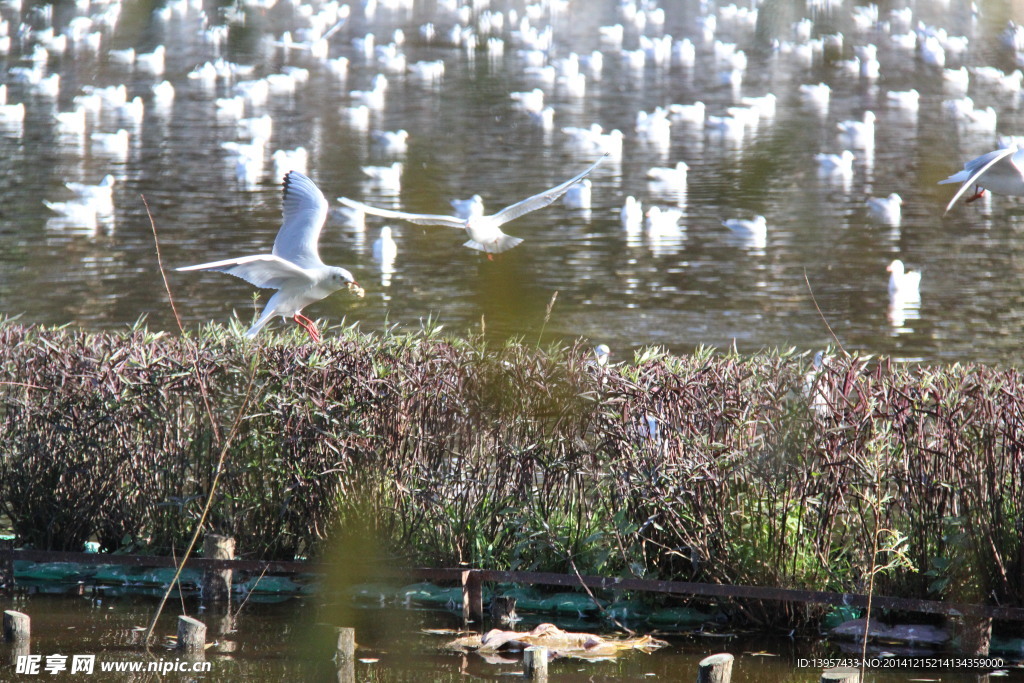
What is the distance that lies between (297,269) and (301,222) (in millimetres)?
718

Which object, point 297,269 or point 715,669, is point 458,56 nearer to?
point 715,669

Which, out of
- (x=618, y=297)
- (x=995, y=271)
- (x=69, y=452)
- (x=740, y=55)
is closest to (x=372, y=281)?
(x=618, y=297)

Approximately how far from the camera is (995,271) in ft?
53.1

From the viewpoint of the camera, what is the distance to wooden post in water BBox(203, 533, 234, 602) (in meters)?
5.92

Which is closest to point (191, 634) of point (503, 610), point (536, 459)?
point (503, 610)

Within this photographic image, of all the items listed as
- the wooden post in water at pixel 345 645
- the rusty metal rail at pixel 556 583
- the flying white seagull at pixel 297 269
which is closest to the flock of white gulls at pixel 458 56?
the flying white seagull at pixel 297 269

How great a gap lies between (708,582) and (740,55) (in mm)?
3828

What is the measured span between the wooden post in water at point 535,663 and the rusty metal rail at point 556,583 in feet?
1.75

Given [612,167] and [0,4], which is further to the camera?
[612,167]

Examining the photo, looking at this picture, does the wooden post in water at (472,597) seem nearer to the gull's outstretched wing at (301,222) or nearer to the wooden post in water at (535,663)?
the wooden post in water at (535,663)

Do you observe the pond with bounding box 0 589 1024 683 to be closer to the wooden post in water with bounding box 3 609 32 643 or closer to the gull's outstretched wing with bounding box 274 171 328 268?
the wooden post in water with bounding box 3 609 32 643

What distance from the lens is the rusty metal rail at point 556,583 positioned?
4.96 metres

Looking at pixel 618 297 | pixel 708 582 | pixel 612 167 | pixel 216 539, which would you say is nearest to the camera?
pixel 708 582

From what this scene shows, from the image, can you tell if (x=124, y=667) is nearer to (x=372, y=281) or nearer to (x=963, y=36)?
(x=963, y=36)
